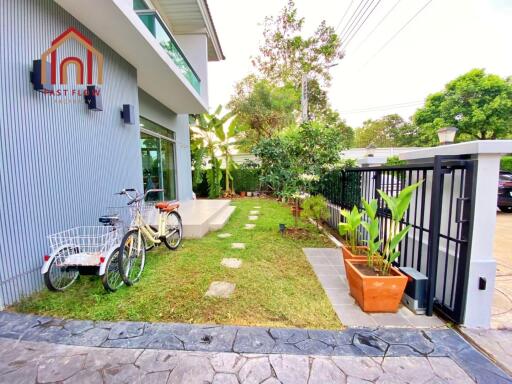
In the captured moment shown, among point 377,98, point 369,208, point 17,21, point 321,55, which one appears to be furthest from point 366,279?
point 377,98

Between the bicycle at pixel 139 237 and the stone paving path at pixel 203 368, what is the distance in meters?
1.11

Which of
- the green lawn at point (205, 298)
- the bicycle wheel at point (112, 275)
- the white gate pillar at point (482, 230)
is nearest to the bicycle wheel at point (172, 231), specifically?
the green lawn at point (205, 298)

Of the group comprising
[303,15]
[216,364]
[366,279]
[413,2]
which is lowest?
[216,364]

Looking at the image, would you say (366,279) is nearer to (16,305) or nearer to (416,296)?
(416,296)

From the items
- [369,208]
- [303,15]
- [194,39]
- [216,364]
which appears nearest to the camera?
[216,364]

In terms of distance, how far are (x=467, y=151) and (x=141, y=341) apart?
354cm

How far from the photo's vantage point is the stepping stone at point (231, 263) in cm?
383

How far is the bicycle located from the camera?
3.16m

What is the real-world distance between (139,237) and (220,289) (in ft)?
4.80

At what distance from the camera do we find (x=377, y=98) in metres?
24.6

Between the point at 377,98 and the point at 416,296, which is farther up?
the point at 377,98

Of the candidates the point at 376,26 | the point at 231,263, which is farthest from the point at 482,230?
the point at 376,26

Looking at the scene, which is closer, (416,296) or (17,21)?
(416,296)

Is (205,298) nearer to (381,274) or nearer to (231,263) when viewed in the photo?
(231,263)
